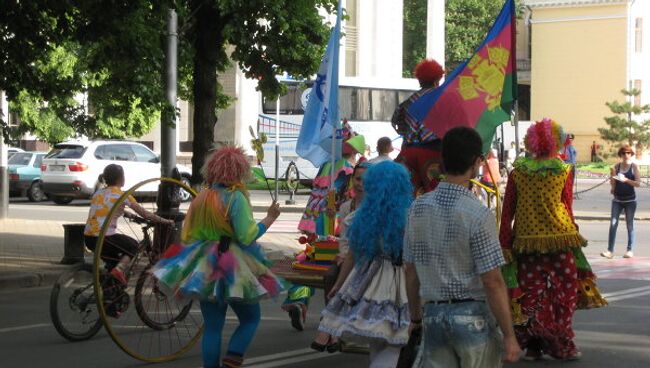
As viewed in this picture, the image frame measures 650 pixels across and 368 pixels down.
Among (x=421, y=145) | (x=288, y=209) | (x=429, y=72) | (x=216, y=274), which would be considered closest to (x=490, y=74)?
(x=429, y=72)

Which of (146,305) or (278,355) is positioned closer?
(278,355)

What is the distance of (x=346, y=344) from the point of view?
27.0 feet

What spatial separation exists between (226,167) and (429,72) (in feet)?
8.38

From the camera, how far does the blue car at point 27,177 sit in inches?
1297

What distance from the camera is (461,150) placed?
4.93 meters

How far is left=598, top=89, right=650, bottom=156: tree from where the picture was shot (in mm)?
55688

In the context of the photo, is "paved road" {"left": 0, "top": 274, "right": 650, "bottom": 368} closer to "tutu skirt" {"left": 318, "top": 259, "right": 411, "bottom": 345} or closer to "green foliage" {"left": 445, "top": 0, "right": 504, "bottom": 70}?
"tutu skirt" {"left": 318, "top": 259, "right": 411, "bottom": 345}

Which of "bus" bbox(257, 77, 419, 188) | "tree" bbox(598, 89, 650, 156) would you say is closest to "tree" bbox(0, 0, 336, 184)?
"bus" bbox(257, 77, 419, 188)

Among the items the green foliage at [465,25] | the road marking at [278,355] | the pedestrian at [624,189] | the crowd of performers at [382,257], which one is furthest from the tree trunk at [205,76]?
the green foliage at [465,25]

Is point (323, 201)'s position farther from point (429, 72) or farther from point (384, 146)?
point (429, 72)

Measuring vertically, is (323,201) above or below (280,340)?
above

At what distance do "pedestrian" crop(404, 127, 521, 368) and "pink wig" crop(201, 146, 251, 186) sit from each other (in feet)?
8.08

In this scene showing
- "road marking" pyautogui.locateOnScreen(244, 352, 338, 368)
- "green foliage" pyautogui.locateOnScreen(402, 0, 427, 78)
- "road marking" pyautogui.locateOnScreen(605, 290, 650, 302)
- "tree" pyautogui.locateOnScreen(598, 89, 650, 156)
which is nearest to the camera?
"road marking" pyautogui.locateOnScreen(244, 352, 338, 368)

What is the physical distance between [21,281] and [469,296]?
10152 mm
